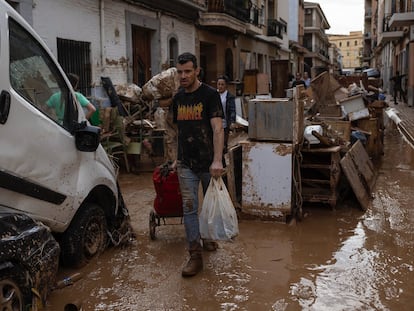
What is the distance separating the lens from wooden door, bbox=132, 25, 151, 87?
1354 centimetres

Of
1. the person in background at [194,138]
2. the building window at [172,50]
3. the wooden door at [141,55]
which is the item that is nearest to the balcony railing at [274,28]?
the building window at [172,50]

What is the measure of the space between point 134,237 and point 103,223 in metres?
0.74

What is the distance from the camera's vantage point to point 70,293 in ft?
12.8

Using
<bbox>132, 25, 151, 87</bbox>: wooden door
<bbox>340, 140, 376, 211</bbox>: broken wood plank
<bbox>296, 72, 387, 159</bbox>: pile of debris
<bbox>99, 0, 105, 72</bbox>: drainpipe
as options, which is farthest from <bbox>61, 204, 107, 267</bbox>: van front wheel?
<bbox>132, 25, 151, 87</bbox>: wooden door

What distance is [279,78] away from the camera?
67.7 ft

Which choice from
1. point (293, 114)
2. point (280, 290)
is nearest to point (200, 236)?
point (280, 290)

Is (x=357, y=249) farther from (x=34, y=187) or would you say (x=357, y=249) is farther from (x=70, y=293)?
(x=34, y=187)

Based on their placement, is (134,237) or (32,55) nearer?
(32,55)

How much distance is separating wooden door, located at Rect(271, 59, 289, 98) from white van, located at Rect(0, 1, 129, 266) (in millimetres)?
16436

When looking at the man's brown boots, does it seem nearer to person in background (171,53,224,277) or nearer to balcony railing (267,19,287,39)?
person in background (171,53,224,277)

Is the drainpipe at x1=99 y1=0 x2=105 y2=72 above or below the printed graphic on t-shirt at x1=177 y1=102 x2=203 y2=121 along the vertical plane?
above

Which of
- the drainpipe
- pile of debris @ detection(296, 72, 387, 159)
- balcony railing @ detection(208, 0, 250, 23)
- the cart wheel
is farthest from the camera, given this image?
Answer: balcony railing @ detection(208, 0, 250, 23)

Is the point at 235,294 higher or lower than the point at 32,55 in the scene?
lower

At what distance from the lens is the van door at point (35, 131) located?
311 centimetres
